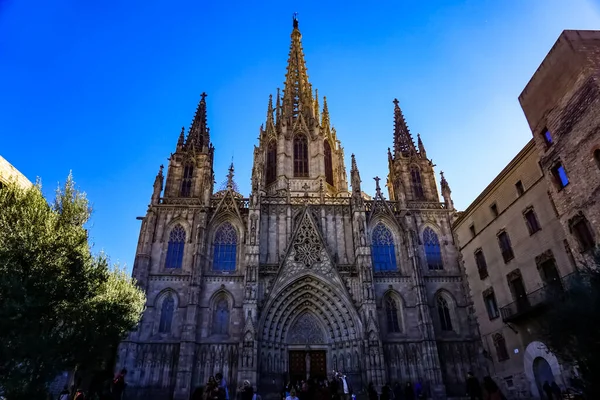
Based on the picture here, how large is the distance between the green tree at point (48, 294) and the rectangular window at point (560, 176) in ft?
68.1

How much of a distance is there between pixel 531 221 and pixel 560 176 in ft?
11.1

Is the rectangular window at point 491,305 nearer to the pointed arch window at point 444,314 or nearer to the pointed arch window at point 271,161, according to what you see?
the pointed arch window at point 444,314

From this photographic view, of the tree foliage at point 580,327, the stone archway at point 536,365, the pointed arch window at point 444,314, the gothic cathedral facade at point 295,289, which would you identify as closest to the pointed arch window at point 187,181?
the gothic cathedral facade at point 295,289

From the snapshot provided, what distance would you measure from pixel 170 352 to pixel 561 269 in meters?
22.5

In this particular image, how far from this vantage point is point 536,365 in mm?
18688

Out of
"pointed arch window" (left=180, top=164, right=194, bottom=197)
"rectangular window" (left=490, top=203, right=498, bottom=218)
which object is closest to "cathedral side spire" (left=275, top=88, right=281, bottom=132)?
"pointed arch window" (left=180, top=164, right=194, bottom=197)

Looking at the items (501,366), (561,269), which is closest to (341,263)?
(501,366)

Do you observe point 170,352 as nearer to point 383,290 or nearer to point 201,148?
point 383,290

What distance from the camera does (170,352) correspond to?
23922mm

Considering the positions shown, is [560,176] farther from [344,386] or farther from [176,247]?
[176,247]

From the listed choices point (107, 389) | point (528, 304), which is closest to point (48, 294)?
point (107, 389)

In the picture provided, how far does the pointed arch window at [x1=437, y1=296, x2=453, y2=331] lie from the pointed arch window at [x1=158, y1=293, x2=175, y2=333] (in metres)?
18.8

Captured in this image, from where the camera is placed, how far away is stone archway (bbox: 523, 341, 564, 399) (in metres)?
17.8

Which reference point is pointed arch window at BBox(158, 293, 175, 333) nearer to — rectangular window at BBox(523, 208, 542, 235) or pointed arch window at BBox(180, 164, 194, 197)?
pointed arch window at BBox(180, 164, 194, 197)
